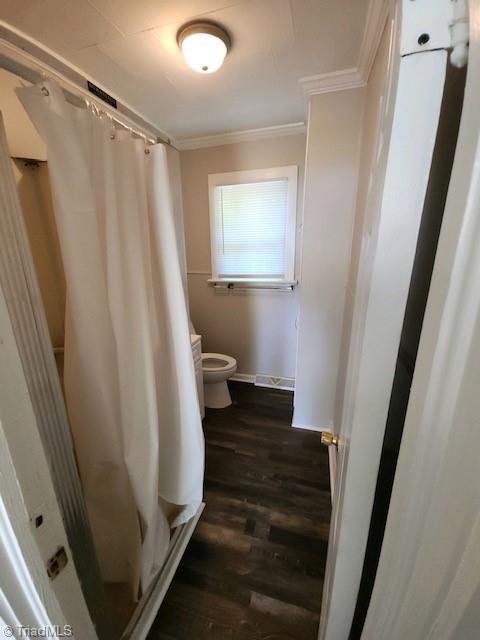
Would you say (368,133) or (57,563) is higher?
(368,133)

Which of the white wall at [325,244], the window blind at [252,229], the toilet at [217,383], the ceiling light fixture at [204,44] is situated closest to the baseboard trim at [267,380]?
the toilet at [217,383]

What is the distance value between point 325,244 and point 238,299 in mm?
1117

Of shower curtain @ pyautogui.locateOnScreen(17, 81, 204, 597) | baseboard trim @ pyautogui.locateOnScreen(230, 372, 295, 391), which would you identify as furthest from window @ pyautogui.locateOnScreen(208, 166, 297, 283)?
shower curtain @ pyautogui.locateOnScreen(17, 81, 204, 597)

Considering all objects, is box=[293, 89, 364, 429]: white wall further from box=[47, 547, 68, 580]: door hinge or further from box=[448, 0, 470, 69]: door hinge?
box=[47, 547, 68, 580]: door hinge

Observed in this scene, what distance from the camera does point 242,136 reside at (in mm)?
2150

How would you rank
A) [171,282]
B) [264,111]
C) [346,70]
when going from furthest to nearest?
[264,111] → [346,70] → [171,282]

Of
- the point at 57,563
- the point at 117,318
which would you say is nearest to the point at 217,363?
the point at 117,318

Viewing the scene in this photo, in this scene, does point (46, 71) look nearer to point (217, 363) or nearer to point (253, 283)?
point (253, 283)

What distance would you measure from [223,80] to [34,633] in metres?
2.21

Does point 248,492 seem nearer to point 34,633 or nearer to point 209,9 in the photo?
point 34,633

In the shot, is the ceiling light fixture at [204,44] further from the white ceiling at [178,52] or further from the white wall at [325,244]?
the white wall at [325,244]

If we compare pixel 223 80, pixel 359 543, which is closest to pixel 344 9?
pixel 223 80

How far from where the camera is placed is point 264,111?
1812mm

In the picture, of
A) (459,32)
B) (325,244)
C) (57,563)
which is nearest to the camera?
(459,32)
